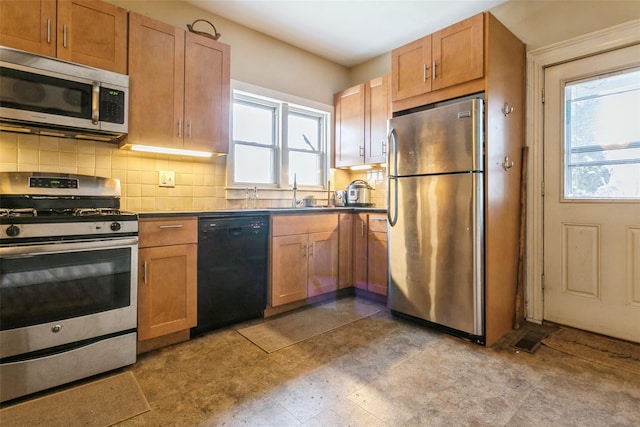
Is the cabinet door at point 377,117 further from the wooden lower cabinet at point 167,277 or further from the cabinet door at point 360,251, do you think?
the wooden lower cabinet at point 167,277

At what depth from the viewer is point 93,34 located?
6.69 feet

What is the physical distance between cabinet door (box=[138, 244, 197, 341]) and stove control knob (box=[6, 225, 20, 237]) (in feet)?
1.91

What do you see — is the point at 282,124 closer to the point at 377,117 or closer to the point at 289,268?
the point at 377,117

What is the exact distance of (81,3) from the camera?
1988mm

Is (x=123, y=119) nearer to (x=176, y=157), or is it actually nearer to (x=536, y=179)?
(x=176, y=157)

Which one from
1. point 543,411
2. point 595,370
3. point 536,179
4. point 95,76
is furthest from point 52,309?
point 536,179

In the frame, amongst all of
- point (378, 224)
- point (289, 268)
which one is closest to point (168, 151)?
point (289, 268)

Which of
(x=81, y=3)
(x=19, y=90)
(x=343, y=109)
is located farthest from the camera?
(x=343, y=109)

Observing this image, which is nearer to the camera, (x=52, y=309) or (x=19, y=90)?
(x=52, y=309)

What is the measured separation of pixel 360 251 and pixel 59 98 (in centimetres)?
261

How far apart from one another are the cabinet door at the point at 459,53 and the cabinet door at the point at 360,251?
1.40 m

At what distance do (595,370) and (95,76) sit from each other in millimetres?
3496

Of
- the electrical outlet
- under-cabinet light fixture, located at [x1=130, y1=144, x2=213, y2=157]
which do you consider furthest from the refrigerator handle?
the electrical outlet

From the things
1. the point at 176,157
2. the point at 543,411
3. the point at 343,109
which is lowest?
the point at 543,411
